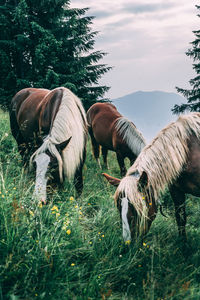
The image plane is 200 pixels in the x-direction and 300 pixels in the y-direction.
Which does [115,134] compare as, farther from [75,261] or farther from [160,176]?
[75,261]

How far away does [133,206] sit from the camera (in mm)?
2654

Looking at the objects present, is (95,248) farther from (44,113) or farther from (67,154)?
(44,113)

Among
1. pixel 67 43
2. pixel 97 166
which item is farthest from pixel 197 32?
pixel 97 166

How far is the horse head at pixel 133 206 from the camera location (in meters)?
2.62

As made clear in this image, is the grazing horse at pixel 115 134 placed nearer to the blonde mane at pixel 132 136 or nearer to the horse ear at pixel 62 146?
the blonde mane at pixel 132 136

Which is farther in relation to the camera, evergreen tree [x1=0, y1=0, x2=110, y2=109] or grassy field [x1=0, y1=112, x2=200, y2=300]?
evergreen tree [x1=0, y1=0, x2=110, y2=109]

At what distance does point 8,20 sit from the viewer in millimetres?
12320

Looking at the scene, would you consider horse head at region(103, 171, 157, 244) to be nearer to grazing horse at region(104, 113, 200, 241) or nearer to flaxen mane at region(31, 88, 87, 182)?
grazing horse at region(104, 113, 200, 241)

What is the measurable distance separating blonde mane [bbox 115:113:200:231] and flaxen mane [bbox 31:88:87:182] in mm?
1054

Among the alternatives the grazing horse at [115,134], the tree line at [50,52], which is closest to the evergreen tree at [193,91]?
the tree line at [50,52]

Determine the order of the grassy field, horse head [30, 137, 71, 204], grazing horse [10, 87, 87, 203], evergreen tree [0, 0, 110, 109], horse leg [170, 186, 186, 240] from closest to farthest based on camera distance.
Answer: the grassy field → horse head [30, 137, 71, 204] → grazing horse [10, 87, 87, 203] → horse leg [170, 186, 186, 240] → evergreen tree [0, 0, 110, 109]

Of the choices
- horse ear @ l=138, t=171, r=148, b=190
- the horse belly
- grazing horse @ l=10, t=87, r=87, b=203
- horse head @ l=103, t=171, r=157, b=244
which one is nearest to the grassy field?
horse head @ l=103, t=171, r=157, b=244

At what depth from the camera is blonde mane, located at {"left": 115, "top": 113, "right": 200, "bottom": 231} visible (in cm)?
271

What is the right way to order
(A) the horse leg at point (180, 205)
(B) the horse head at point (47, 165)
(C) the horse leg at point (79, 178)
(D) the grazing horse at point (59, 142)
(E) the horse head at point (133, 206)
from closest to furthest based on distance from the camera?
(E) the horse head at point (133, 206), (B) the horse head at point (47, 165), (D) the grazing horse at point (59, 142), (A) the horse leg at point (180, 205), (C) the horse leg at point (79, 178)
